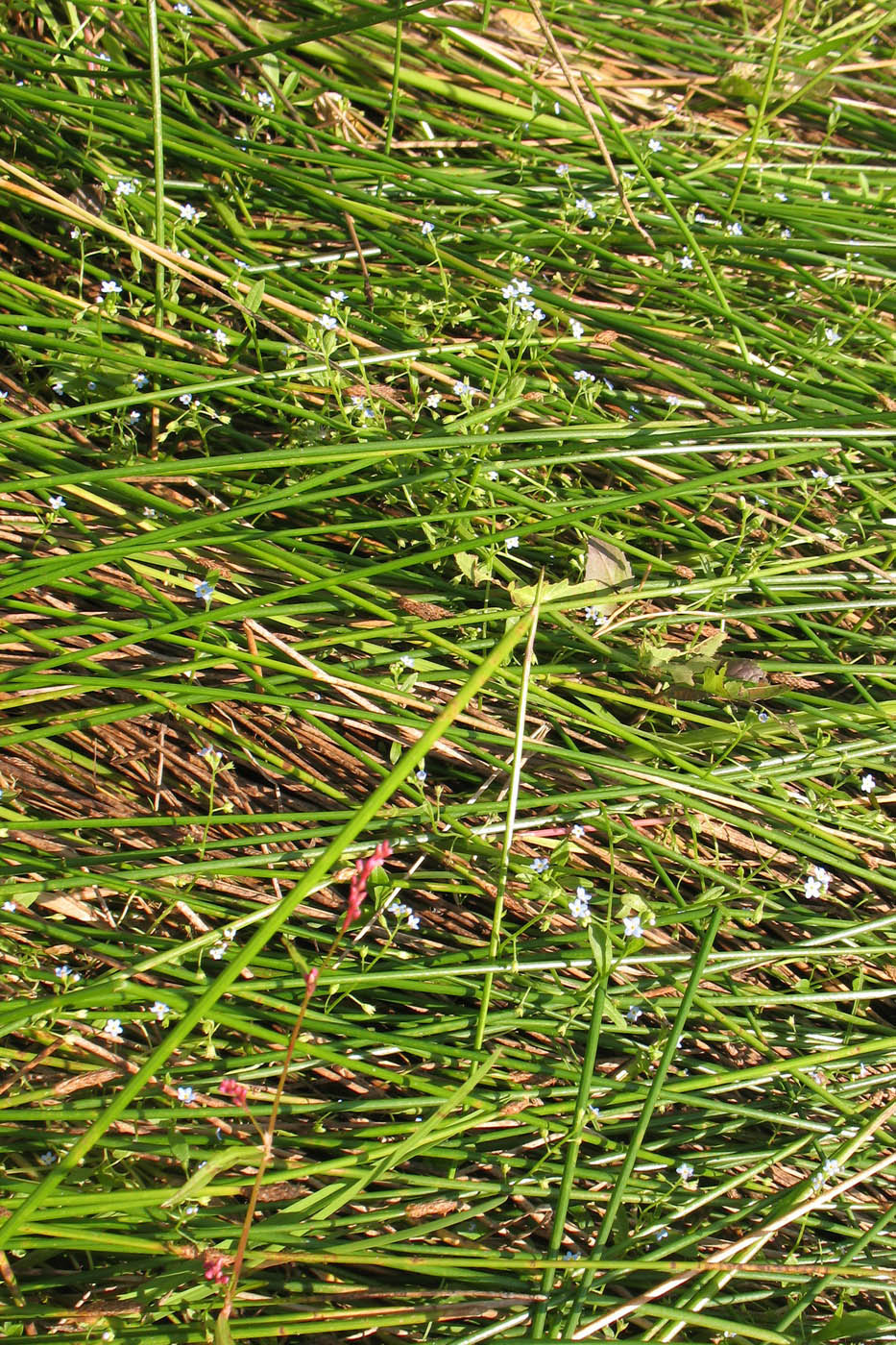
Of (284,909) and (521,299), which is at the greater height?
(521,299)

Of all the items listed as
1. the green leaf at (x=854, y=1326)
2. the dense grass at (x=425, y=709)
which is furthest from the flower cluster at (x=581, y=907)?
the green leaf at (x=854, y=1326)

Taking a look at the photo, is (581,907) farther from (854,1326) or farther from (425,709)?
(854,1326)

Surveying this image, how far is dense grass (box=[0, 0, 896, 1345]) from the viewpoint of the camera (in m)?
1.25

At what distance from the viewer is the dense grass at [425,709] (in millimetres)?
1252

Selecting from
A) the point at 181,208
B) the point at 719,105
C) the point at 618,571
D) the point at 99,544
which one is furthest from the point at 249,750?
the point at 719,105

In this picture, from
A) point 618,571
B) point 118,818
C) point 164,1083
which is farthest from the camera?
point 618,571

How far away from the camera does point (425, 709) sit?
1.55 meters

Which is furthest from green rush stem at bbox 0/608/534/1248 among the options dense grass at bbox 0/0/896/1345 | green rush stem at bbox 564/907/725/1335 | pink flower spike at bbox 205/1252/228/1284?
green rush stem at bbox 564/907/725/1335

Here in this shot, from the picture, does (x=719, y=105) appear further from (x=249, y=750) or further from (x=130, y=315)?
(x=249, y=750)

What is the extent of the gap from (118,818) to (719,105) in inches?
92.8

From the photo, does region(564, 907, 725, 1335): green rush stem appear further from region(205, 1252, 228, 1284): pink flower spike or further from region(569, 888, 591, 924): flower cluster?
region(205, 1252, 228, 1284): pink flower spike

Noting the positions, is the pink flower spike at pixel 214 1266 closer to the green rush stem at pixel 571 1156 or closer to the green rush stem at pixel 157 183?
the green rush stem at pixel 571 1156

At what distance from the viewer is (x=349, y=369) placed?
1795 millimetres

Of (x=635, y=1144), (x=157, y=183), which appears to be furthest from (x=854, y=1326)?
(x=157, y=183)
